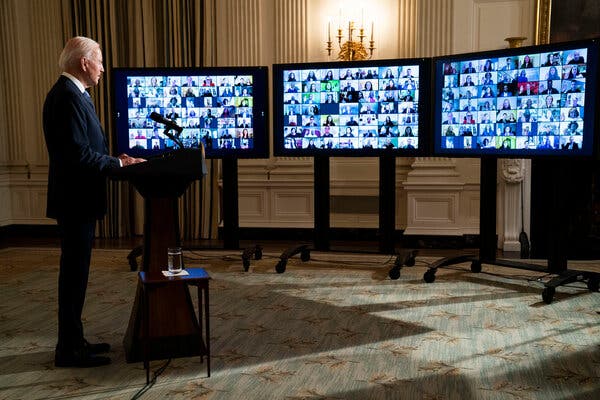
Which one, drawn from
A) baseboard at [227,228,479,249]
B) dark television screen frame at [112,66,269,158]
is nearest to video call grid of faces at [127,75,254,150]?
dark television screen frame at [112,66,269,158]

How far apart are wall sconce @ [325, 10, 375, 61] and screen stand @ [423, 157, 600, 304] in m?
2.27

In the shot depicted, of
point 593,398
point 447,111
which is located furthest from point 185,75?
point 593,398

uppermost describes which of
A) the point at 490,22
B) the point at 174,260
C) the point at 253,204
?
the point at 490,22

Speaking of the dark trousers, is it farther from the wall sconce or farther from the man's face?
the wall sconce

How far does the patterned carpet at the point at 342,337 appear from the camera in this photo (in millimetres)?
2916

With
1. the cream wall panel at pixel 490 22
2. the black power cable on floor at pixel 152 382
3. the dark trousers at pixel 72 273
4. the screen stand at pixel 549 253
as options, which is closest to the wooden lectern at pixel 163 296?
the black power cable on floor at pixel 152 382

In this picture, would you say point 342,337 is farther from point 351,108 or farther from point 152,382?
point 351,108

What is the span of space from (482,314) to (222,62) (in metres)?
4.43

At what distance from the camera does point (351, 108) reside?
5.29 meters

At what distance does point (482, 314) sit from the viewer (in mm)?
4051

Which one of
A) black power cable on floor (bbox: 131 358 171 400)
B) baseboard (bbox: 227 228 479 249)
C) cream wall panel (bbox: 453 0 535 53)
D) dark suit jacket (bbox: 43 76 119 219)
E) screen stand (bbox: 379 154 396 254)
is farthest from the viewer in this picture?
baseboard (bbox: 227 228 479 249)

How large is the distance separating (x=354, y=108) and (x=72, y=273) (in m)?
2.87

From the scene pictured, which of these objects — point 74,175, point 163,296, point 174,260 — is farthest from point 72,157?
point 163,296

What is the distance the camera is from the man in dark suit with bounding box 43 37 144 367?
3010 millimetres
